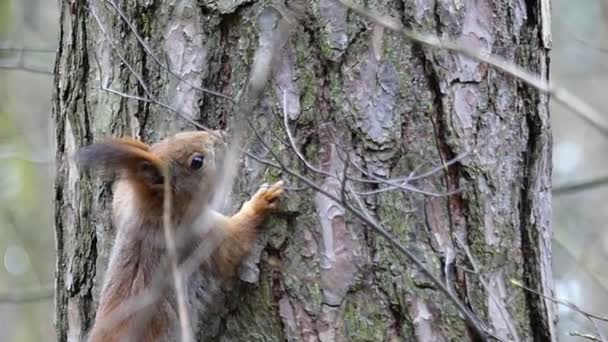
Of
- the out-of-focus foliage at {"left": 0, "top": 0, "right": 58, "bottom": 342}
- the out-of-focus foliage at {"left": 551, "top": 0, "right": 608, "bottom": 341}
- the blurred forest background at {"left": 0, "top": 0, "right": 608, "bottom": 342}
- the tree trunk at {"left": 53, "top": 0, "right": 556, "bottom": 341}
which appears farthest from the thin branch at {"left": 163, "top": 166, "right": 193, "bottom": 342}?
the out-of-focus foliage at {"left": 551, "top": 0, "right": 608, "bottom": 341}

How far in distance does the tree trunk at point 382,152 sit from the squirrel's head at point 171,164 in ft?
0.23

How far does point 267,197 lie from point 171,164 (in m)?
0.29

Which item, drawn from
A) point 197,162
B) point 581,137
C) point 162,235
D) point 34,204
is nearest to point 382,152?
point 197,162

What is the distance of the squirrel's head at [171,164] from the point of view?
6.76ft

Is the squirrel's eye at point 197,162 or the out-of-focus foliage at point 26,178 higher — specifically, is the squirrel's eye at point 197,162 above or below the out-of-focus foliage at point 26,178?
above

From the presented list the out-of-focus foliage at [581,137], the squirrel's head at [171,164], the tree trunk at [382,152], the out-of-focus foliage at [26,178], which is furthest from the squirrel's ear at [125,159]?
the out-of-focus foliage at [581,137]

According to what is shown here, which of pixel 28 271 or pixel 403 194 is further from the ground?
pixel 403 194

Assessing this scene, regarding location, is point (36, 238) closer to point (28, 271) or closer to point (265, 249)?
point (28, 271)

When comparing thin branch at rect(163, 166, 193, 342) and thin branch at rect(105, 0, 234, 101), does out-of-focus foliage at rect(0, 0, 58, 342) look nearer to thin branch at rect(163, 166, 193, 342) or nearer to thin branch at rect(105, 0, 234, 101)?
thin branch at rect(105, 0, 234, 101)

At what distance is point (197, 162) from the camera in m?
2.40

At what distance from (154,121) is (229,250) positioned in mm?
359

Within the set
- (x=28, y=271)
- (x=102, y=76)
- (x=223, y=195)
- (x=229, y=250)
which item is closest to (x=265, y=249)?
(x=229, y=250)

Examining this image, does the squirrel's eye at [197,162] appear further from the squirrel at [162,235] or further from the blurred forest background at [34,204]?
the blurred forest background at [34,204]

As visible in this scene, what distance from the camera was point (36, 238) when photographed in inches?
222
